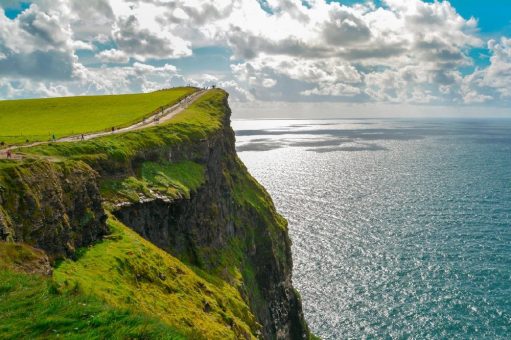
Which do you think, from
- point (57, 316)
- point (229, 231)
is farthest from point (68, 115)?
point (57, 316)

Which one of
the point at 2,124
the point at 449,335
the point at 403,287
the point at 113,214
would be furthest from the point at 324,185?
the point at 113,214

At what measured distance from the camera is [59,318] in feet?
49.5

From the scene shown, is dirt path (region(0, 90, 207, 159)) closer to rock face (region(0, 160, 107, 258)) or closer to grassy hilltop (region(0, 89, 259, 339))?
grassy hilltop (region(0, 89, 259, 339))

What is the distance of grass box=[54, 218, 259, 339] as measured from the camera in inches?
936

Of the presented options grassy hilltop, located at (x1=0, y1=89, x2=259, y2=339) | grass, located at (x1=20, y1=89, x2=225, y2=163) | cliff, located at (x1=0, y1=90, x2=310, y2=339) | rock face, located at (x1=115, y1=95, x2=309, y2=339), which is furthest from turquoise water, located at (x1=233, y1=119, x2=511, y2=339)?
grass, located at (x1=20, y1=89, x2=225, y2=163)

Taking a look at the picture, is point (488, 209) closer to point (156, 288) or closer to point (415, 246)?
point (415, 246)

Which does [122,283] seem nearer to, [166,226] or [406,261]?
[166,226]

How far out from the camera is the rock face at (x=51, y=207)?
2330 cm

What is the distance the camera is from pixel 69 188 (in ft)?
95.3

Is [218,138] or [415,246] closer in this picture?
[218,138]

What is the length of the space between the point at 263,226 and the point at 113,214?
40.1 metres

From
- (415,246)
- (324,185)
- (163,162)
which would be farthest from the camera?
(324,185)

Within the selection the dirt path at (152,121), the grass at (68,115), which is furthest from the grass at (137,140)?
the grass at (68,115)

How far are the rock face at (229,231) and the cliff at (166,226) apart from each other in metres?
0.19
